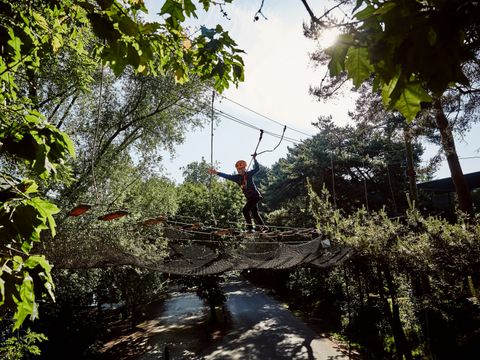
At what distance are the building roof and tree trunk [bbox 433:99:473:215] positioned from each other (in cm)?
1043

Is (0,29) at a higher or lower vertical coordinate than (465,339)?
higher

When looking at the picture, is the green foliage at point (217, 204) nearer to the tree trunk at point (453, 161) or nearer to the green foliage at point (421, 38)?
the tree trunk at point (453, 161)

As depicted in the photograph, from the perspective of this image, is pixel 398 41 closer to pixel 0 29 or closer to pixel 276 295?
pixel 0 29

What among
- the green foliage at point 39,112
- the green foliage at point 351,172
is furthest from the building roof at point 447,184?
the green foliage at point 39,112

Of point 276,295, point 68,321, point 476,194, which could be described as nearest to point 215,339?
point 68,321

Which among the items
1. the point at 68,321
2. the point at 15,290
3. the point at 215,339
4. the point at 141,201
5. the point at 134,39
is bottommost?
the point at 215,339

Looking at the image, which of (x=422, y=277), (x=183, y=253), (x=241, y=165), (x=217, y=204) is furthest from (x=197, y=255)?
(x=217, y=204)

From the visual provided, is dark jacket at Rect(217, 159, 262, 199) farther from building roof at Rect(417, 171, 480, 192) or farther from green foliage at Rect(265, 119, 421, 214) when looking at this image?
building roof at Rect(417, 171, 480, 192)

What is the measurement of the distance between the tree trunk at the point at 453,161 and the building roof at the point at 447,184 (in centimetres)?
1043

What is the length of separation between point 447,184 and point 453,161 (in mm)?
10968

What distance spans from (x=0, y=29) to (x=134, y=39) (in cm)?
68

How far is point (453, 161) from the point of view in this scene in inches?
384

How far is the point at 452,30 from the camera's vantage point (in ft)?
2.86

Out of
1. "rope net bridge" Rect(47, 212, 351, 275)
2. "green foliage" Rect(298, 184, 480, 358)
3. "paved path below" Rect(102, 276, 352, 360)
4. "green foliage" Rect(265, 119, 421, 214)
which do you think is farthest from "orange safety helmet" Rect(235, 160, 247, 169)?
"green foliage" Rect(265, 119, 421, 214)
